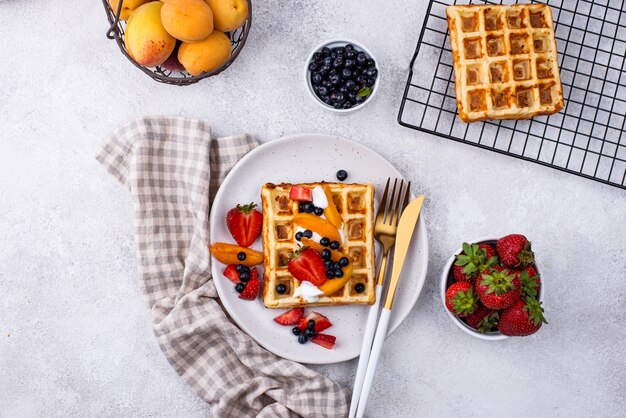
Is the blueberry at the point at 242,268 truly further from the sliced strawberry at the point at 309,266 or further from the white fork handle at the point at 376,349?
the white fork handle at the point at 376,349

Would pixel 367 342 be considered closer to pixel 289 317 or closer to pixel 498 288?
pixel 289 317

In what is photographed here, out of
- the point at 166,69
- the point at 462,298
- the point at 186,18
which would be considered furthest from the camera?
the point at 166,69

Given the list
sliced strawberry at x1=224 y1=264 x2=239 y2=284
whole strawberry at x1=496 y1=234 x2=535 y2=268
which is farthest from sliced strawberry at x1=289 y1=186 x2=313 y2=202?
whole strawberry at x1=496 y1=234 x2=535 y2=268

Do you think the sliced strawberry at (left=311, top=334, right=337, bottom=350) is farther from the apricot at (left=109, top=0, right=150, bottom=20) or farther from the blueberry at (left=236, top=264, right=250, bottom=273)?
the apricot at (left=109, top=0, right=150, bottom=20)

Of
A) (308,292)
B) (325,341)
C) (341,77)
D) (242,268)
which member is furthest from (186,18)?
(325,341)

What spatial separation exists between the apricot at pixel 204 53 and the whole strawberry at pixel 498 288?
1.45 metres

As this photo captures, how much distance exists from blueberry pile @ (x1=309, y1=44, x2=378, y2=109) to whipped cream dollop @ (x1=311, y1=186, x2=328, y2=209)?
0.41m

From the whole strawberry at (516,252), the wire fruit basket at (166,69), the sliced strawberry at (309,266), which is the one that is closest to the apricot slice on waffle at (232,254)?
the sliced strawberry at (309,266)

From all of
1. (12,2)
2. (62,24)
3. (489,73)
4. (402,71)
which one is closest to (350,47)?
(402,71)

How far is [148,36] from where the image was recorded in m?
2.49

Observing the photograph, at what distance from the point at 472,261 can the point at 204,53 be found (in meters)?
1.44

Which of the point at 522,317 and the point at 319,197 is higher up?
the point at 319,197

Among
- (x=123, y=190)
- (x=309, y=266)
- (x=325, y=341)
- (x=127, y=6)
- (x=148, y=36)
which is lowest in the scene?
(x=325, y=341)

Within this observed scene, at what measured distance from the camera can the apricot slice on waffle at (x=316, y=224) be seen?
2732 millimetres
